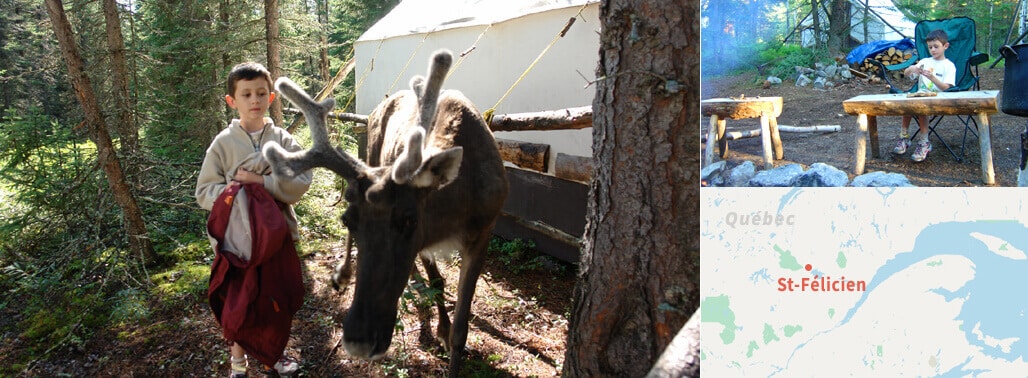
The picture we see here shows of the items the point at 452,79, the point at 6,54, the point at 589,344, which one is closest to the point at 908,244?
the point at 589,344

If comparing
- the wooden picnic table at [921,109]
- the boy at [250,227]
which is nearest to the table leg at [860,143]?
the wooden picnic table at [921,109]

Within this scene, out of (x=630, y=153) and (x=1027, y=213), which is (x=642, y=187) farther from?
(x=1027, y=213)

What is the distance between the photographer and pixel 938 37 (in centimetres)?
223

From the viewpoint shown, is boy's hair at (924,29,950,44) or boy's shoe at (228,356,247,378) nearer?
boy's hair at (924,29,950,44)

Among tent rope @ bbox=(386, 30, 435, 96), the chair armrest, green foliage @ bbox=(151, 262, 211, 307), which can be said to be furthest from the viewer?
tent rope @ bbox=(386, 30, 435, 96)

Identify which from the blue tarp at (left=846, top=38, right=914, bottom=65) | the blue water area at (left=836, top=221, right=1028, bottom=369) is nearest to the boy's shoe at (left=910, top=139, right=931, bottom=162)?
the blue water area at (left=836, top=221, right=1028, bottom=369)

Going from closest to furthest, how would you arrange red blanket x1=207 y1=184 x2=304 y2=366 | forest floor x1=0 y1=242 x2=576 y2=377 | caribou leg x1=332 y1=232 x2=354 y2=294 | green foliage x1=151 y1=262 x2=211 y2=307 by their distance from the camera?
red blanket x1=207 y1=184 x2=304 y2=366 < forest floor x1=0 y1=242 x2=576 y2=377 < caribou leg x1=332 y1=232 x2=354 y2=294 < green foliage x1=151 y1=262 x2=211 y2=307

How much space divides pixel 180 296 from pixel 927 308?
18.4 ft

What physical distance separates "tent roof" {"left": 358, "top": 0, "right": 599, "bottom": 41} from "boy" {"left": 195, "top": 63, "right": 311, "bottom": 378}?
3167 mm

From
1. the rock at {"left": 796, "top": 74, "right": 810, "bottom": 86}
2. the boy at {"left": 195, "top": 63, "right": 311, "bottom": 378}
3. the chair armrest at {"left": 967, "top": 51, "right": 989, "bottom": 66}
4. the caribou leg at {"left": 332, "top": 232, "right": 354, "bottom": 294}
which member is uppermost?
the chair armrest at {"left": 967, "top": 51, "right": 989, "bottom": 66}

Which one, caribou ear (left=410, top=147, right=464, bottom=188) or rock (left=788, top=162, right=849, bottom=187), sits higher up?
rock (left=788, top=162, right=849, bottom=187)

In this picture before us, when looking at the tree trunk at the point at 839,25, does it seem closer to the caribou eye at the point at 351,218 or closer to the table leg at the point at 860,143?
the table leg at the point at 860,143

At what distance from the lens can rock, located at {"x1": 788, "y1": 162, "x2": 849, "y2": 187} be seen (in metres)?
2.28

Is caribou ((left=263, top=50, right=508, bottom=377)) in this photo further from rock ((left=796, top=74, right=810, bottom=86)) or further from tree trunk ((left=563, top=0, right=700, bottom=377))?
rock ((left=796, top=74, right=810, bottom=86))
